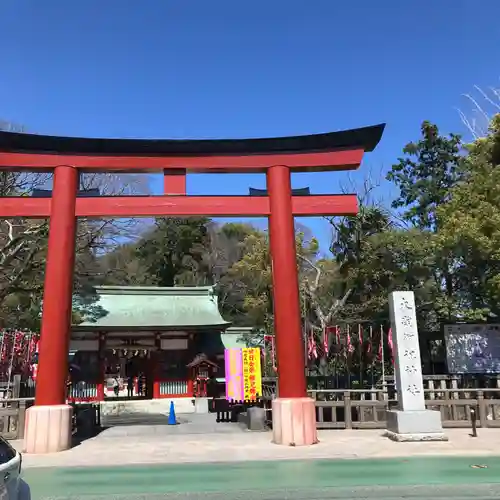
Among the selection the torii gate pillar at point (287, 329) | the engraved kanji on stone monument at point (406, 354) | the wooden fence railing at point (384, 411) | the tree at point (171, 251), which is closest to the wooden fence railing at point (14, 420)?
the torii gate pillar at point (287, 329)

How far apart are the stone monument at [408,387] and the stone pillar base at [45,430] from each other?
777 cm

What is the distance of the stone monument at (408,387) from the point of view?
1163cm

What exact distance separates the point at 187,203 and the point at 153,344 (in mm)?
16197

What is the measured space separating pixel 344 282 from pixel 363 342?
325 centimetres

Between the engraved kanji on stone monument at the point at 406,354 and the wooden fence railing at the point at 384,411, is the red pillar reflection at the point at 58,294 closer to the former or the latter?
the wooden fence railing at the point at 384,411

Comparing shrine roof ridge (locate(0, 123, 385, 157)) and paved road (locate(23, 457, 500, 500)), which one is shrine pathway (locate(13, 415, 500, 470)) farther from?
shrine roof ridge (locate(0, 123, 385, 157))

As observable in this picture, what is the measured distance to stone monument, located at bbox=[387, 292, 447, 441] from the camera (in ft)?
38.2

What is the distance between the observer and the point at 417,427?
11688 mm

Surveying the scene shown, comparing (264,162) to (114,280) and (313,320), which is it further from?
(114,280)

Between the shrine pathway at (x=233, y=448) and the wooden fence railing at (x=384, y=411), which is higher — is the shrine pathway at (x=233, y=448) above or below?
below

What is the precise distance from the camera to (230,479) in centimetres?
801

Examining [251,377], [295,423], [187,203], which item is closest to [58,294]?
[187,203]

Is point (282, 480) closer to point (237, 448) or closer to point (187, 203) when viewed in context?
point (237, 448)

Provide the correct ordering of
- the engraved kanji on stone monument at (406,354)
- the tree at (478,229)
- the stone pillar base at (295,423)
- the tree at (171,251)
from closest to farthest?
the stone pillar base at (295,423)
the engraved kanji on stone monument at (406,354)
the tree at (478,229)
the tree at (171,251)
